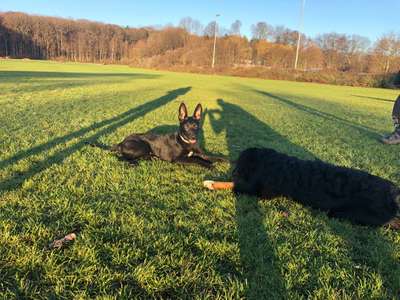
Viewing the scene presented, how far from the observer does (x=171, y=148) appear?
5.49 meters

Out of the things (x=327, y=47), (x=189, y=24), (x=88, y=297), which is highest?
(x=189, y=24)

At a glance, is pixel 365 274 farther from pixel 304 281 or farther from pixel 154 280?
pixel 154 280

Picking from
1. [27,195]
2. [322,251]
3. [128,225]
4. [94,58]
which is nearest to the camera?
[322,251]

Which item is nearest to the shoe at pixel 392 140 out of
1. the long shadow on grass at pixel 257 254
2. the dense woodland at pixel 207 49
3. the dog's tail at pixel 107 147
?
the long shadow on grass at pixel 257 254

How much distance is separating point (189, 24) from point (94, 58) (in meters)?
39.6

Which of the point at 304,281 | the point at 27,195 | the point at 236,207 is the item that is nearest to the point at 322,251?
the point at 304,281

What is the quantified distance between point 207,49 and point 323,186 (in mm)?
81554

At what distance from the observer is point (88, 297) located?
Answer: 2174 mm

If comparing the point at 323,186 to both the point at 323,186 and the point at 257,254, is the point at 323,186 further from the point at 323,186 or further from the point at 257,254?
the point at 257,254

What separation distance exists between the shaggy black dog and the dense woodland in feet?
156

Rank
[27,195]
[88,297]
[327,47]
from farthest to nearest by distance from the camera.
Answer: [327,47] < [27,195] < [88,297]

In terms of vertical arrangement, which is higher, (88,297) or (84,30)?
(84,30)

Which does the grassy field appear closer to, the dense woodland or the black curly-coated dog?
the black curly-coated dog

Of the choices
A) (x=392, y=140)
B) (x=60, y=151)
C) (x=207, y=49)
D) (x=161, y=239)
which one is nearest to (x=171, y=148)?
(x=60, y=151)
